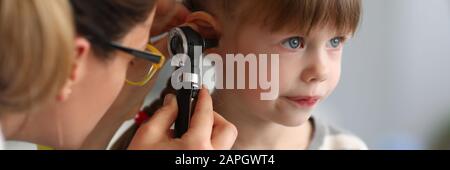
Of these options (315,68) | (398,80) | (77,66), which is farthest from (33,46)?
(398,80)

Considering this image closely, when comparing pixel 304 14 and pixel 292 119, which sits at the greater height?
pixel 304 14

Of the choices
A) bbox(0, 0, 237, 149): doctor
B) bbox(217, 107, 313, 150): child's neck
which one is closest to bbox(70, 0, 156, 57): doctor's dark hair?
bbox(0, 0, 237, 149): doctor

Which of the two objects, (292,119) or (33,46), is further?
(292,119)

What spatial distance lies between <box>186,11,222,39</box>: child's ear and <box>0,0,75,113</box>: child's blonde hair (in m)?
0.24

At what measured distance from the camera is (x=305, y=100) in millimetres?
881

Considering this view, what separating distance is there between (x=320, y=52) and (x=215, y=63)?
0.54 feet

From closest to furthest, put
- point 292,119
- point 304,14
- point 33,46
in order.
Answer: point 33,46 → point 304,14 → point 292,119

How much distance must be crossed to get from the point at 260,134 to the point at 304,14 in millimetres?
249

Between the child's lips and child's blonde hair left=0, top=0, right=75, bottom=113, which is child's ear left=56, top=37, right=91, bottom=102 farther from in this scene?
the child's lips

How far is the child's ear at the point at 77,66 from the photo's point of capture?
2.21 feet

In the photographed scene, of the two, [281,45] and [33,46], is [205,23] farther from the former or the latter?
Answer: [33,46]

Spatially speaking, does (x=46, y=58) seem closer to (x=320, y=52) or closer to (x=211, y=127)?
(x=211, y=127)

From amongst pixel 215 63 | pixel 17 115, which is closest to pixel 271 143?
pixel 215 63

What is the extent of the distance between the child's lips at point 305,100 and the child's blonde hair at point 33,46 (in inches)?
14.5
